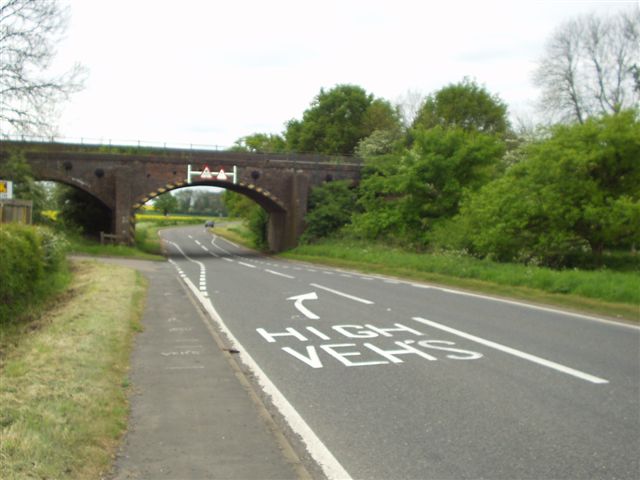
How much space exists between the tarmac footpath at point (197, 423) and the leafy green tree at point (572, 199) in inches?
632

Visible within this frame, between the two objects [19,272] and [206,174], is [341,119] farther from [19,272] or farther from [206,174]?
[19,272]

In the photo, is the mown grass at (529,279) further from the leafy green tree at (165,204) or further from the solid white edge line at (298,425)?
the leafy green tree at (165,204)

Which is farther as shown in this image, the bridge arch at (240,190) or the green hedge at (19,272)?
the bridge arch at (240,190)

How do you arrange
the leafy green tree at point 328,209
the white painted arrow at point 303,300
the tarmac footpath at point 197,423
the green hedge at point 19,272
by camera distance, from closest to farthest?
the tarmac footpath at point 197,423 < the white painted arrow at point 303,300 < the green hedge at point 19,272 < the leafy green tree at point 328,209

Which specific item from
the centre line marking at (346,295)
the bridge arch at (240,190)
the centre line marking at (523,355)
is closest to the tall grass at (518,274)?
the centre line marking at (346,295)

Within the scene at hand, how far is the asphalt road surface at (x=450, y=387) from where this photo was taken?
4793 mm

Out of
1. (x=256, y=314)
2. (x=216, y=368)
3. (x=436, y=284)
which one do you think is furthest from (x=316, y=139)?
(x=216, y=368)

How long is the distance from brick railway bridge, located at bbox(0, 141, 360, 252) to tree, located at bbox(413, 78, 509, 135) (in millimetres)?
17929

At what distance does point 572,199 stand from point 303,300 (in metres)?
11.7

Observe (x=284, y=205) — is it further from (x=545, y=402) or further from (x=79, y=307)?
(x=545, y=402)

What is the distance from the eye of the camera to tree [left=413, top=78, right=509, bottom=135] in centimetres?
Answer: 6125

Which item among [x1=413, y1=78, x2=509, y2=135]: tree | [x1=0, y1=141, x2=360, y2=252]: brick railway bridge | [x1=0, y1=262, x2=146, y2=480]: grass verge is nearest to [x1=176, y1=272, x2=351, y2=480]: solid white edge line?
[x1=0, y1=262, x2=146, y2=480]: grass verge

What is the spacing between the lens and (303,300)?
15133 mm

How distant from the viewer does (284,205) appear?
150 feet
